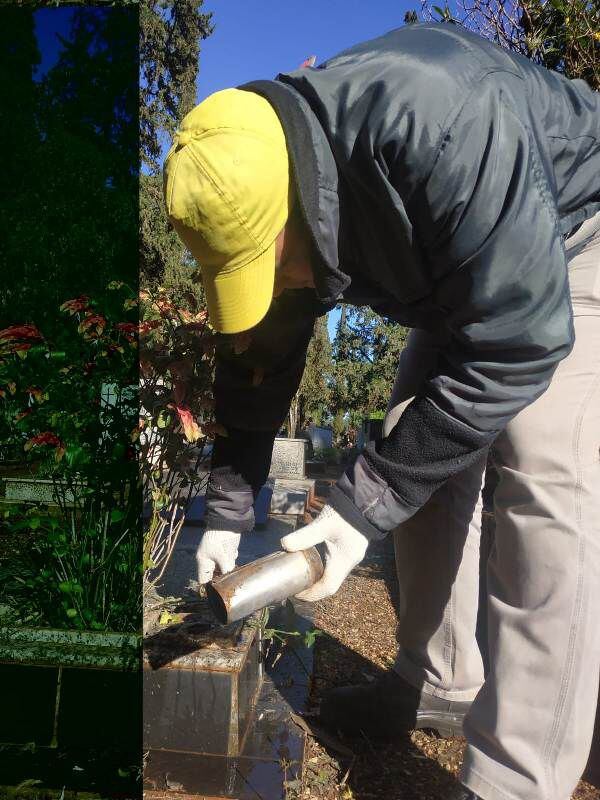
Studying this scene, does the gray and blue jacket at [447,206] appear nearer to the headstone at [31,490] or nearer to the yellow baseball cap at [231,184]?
the yellow baseball cap at [231,184]

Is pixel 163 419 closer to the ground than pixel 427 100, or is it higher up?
closer to the ground

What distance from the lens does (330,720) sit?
1.82 metres

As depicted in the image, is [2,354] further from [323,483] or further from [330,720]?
[323,483]

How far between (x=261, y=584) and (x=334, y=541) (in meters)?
0.17

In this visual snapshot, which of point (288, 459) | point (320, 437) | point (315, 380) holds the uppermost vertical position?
point (288, 459)

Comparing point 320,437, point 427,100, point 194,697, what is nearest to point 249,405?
point 194,697

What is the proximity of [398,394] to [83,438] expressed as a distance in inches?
42.7

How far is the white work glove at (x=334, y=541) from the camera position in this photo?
1.33 meters

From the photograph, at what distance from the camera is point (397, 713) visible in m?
1.77

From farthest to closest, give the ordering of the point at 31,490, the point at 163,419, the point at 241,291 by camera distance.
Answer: the point at 31,490, the point at 163,419, the point at 241,291

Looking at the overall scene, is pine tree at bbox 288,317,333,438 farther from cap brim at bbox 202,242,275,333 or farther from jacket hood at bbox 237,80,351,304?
jacket hood at bbox 237,80,351,304

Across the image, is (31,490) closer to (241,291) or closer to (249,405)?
(249,405)

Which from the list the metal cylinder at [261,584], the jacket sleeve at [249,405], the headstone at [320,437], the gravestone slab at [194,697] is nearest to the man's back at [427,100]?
the jacket sleeve at [249,405]

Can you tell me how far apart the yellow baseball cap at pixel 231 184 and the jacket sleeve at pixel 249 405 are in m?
0.48
